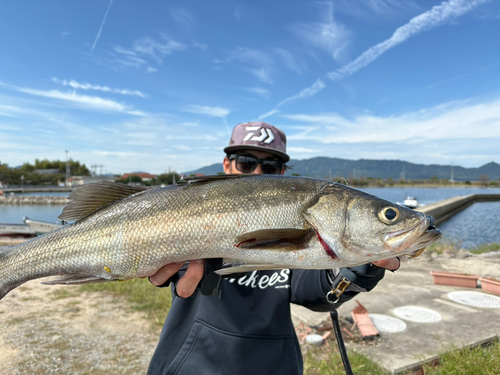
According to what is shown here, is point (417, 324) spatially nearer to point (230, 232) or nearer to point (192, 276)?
point (192, 276)

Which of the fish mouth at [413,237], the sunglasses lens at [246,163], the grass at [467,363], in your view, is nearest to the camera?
the fish mouth at [413,237]

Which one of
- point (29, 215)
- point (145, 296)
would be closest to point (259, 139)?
point (145, 296)

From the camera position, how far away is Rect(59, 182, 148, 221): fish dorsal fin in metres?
2.57

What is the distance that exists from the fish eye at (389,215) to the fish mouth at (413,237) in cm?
9

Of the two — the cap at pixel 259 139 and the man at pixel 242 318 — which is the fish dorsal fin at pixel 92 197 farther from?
the cap at pixel 259 139

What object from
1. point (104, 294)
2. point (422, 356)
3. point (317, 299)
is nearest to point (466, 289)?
point (422, 356)

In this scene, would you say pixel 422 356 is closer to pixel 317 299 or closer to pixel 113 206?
→ pixel 317 299

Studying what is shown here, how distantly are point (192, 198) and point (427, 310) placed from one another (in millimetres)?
7096

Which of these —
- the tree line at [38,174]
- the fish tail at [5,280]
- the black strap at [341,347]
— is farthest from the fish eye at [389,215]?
the tree line at [38,174]

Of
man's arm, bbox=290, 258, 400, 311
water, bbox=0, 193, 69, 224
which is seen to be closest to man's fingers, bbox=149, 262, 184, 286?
man's arm, bbox=290, 258, 400, 311

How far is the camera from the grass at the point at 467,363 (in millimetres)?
4141

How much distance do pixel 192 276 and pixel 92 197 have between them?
3.59 feet

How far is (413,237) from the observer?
2.10 meters

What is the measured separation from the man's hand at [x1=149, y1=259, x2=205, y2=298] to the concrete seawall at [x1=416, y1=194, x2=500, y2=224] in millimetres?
24568
